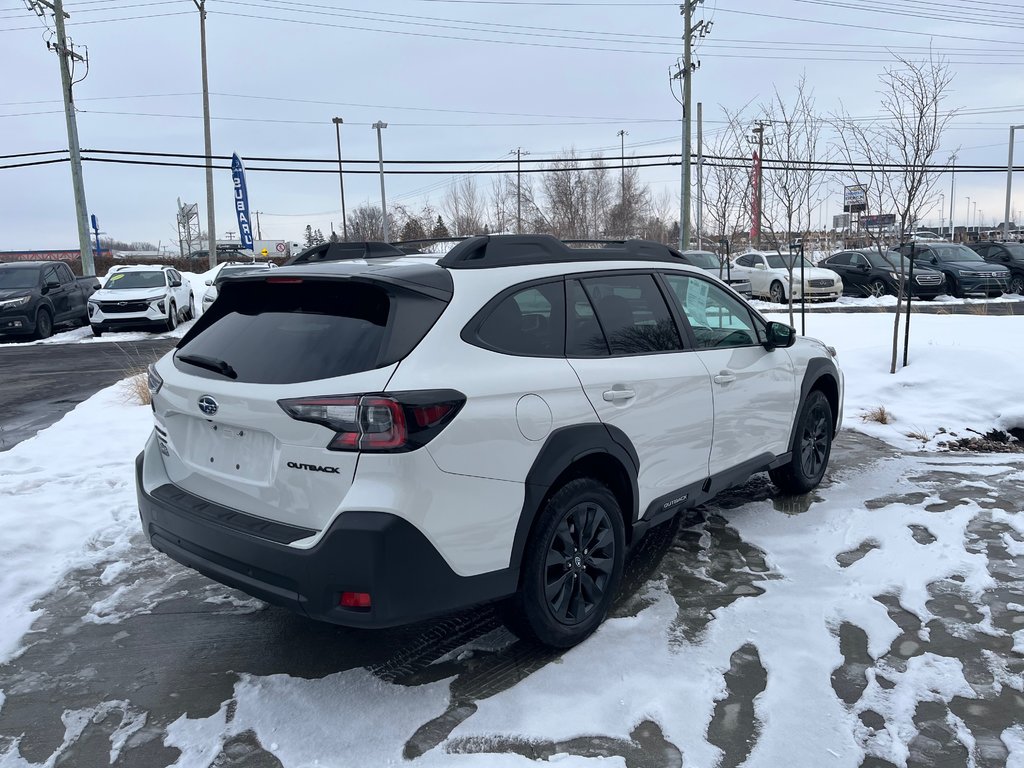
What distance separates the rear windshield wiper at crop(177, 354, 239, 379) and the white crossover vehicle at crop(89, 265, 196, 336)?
1636cm

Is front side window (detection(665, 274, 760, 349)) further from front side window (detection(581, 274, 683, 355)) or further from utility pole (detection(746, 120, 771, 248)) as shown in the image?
utility pole (detection(746, 120, 771, 248))

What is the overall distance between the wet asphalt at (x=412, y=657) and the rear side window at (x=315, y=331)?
1.33 meters

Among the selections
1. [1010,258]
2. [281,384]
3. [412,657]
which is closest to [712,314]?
[412,657]

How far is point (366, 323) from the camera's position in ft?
9.67

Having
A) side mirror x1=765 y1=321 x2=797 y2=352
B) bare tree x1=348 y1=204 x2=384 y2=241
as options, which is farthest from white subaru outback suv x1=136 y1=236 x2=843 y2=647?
bare tree x1=348 y1=204 x2=384 y2=241

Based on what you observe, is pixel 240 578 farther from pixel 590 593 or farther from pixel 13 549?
pixel 13 549

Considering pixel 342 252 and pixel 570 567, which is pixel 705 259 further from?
pixel 570 567

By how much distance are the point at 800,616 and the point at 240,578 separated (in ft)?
8.56

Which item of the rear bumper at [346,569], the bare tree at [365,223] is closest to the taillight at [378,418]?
the rear bumper at [346,569]

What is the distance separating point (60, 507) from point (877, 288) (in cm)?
2318

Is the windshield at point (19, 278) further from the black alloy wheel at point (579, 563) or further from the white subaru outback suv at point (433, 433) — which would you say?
the black alloy wheel at point (579, 563)

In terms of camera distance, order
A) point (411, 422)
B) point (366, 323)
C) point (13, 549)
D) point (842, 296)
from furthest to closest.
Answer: point (842, 296) → point (13, 549) → point (366, 323) → point (411, 422)

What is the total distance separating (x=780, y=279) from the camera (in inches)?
886

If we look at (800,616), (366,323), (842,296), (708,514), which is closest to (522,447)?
(366,323)
